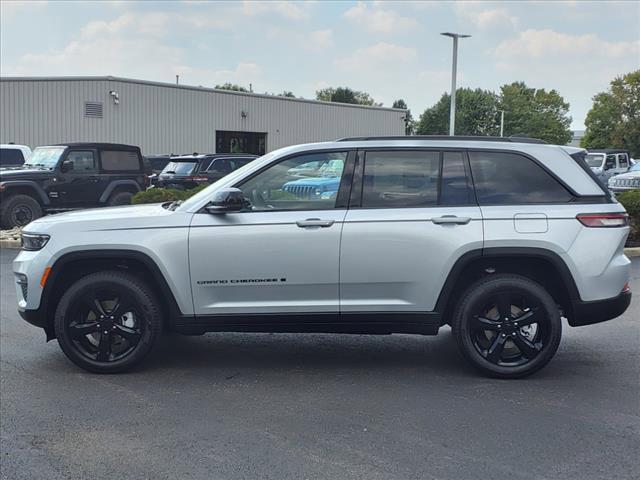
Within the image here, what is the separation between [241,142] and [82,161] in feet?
78.2

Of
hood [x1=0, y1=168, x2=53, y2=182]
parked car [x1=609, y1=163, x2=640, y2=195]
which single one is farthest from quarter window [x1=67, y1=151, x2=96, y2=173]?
parked car [x1=609, y1=163, x2=640, y2=195]

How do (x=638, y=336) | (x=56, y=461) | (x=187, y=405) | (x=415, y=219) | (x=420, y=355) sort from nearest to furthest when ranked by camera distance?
(x=56, y=461) → (x=187, y=405) → (x=415, y=219) → (x=420, y=355) → (x=638, y=336)

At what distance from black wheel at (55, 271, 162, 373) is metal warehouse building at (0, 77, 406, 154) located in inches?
1091

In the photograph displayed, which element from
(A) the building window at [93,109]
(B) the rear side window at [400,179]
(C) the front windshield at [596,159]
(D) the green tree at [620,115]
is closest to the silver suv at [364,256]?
(B) the rear side window at [400,179]

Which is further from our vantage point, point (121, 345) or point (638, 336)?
point (638, 336)

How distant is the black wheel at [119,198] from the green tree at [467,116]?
55755 millimetres

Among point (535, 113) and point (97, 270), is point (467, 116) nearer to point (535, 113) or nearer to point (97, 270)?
point (535, 113)

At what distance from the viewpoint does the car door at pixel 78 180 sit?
15.4m

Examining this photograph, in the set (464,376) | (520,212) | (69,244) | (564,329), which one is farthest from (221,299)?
(564,329)

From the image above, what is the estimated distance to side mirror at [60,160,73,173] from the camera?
608 inches

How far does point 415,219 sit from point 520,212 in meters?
0.78

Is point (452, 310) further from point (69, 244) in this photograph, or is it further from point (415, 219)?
point (69, 244)

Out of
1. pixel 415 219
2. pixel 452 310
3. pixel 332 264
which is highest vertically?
pixel 415 219

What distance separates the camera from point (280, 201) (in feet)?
17.5
